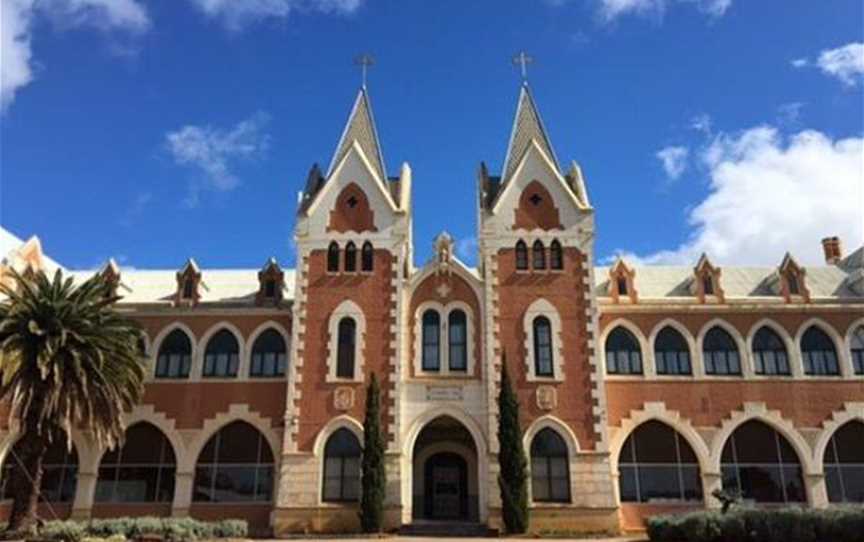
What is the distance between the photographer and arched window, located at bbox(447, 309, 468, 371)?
31719 mm

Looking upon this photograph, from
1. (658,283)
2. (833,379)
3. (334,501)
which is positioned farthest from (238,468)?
(833,379)

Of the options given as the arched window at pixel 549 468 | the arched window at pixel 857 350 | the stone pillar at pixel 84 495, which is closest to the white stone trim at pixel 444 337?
the arched window at pixel 549 468

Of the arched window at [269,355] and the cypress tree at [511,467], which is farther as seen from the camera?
the arched window at [269,355]

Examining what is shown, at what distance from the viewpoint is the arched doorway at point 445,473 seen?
106 feet

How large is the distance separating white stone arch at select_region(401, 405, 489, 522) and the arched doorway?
1.50 m

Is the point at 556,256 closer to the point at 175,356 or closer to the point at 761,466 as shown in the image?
the point at 761,466

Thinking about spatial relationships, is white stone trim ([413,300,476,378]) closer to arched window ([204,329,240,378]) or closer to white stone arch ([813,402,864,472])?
arched window ([204,329,240,378])

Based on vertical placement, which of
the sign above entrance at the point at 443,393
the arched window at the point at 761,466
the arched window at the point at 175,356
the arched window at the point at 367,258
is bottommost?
the arched window at the point at 761,466

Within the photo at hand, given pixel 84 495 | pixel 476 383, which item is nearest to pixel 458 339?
pixel 476 383

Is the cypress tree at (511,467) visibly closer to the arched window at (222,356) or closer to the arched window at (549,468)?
the arched window at (549,468)

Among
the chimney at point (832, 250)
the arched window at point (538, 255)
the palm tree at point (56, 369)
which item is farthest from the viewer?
the chimney at point (832, 250)

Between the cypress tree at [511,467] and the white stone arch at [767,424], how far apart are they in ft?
27.7

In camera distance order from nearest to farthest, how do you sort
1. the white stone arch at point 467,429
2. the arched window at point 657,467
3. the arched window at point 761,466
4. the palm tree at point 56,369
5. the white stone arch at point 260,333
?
the palm tree at point 56,369 → the white stone arch at point 467,429 → the arched window at point 657,467 → the arched window at point 761,466 → the white stone arch at point 260,333

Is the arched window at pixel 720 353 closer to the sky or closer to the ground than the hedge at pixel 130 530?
closer to the sky
